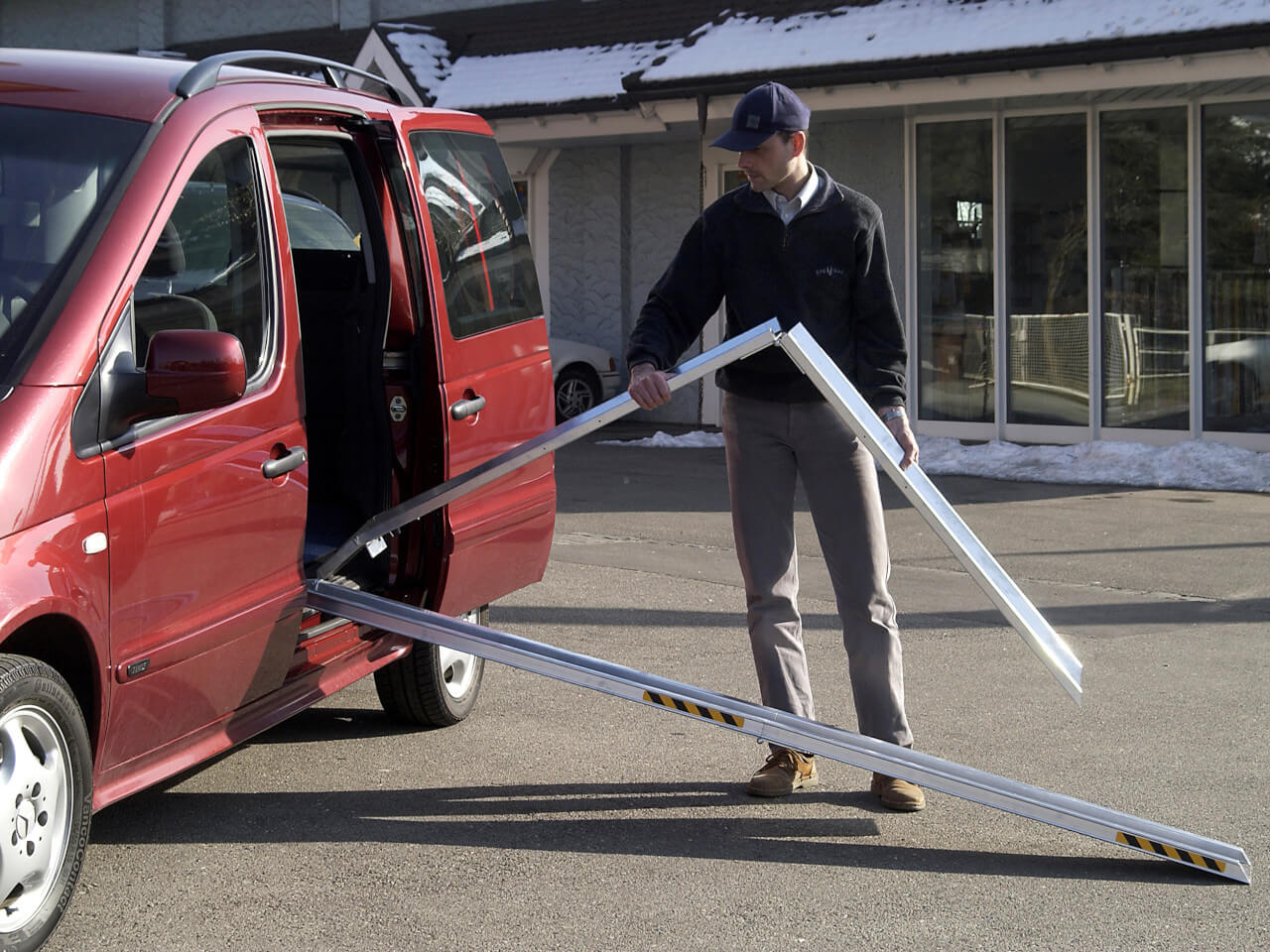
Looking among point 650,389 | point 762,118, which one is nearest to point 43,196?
point 650,389

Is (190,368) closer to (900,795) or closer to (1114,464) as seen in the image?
(900,795)

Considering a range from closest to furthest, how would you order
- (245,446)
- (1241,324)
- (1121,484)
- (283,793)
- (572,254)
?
(245,446), (283,793), (1121,484), (1241,324), (572,254)

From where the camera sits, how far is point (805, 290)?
4.97 m

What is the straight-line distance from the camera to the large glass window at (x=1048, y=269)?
14570 millimetres

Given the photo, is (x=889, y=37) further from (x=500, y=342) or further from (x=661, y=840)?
(x=661, y=840)

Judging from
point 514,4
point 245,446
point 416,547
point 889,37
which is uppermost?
point 514,4

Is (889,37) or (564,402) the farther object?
(564,402)

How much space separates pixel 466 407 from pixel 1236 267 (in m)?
10.3

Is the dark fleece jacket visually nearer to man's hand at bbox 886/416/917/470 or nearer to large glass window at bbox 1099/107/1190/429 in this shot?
man's hand at bbox 886/416/917/470

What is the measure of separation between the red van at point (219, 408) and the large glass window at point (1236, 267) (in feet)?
30.8

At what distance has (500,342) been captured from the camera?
5.69 meters

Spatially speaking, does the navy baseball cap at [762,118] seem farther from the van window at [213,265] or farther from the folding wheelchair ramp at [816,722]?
the van window at [213,265]

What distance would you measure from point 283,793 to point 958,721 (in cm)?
247

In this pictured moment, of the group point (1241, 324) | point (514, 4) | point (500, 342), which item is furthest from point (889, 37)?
point (500, 342)
